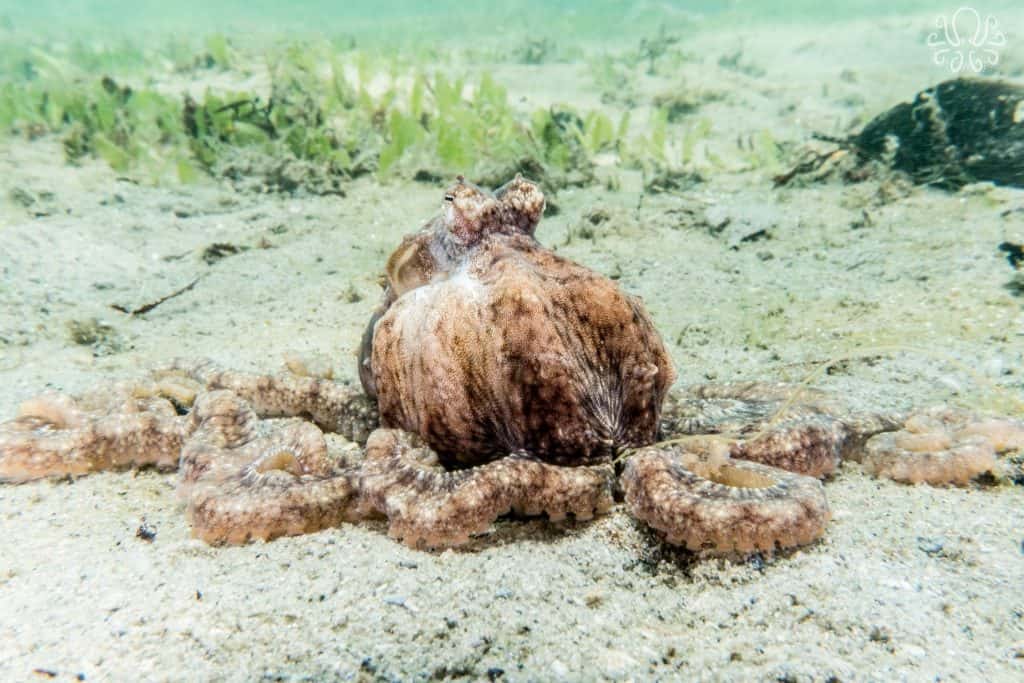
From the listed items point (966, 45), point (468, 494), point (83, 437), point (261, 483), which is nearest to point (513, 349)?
point (468, 494)

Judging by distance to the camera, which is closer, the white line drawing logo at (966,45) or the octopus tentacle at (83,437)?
the octopus tentacle at (83,437)

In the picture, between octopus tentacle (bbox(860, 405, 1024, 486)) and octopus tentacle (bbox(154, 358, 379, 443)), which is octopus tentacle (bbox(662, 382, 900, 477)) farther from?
octopus tentacle (bbox(154, 358, 379, 443))

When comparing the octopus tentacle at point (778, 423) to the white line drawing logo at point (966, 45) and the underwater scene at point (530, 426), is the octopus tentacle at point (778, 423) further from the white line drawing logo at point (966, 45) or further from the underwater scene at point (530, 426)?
the white line drawing logo at point (966, 45)

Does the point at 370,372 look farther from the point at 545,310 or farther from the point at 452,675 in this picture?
the point at 452,675

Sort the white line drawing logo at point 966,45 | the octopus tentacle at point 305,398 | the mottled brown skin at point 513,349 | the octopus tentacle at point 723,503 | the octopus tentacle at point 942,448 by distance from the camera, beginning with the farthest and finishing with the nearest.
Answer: the white line drawing logo at point 966,45
the octopus tentacle at point 305,398
the octopus tentacle at point 942,448
the mottled brown skin at point 513,349
the octopus tentacle at point 723,503

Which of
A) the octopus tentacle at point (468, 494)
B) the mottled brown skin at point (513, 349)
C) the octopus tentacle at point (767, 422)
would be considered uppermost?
the mottled brown skin at point (513, 349)

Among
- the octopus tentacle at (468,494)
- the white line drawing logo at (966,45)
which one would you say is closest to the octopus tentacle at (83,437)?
the octopus tentacle at (468,494)
